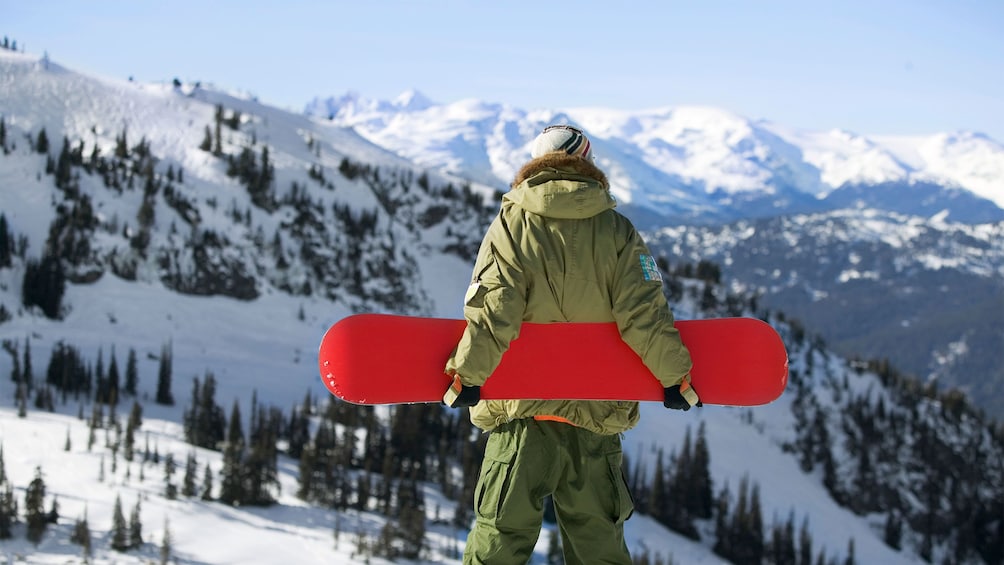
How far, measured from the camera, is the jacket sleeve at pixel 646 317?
6.96 meters

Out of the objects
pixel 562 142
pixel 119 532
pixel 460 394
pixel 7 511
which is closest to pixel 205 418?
pixel 119 532

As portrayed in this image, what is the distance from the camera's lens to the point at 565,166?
7.22m

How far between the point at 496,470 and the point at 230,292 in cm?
11691

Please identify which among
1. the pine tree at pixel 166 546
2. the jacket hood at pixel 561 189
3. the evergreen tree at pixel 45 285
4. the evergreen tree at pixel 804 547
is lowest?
the evergreen tree at pixel 804 547

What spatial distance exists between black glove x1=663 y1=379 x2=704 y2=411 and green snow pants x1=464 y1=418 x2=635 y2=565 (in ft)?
2.05

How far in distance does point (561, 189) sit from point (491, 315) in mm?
1131

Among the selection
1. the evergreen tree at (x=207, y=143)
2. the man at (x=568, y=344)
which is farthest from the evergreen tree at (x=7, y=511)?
the man at (x=568, y=344)

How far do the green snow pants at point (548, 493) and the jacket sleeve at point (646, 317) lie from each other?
2.82 feet

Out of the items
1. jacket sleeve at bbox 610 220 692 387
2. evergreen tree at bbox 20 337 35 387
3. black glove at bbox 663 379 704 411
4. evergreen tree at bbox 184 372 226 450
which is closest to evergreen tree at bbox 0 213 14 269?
evergreen tree at bbox 20 337 35 387

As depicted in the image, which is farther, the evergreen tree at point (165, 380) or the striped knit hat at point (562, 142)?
the evergreen tree at point (165, 380)

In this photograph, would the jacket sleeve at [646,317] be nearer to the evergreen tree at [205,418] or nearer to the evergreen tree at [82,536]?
the evergreen tree at [82,536]

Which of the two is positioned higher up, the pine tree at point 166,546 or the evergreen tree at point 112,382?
the evergreen tree at point 112,382

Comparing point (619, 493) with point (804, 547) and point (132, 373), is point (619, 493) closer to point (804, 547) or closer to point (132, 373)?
point (132, 373)

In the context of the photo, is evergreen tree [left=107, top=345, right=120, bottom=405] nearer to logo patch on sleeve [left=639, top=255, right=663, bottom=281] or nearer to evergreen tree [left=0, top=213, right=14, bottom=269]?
evergreen tree [left=0, top=213, right=14, bottom=269]
